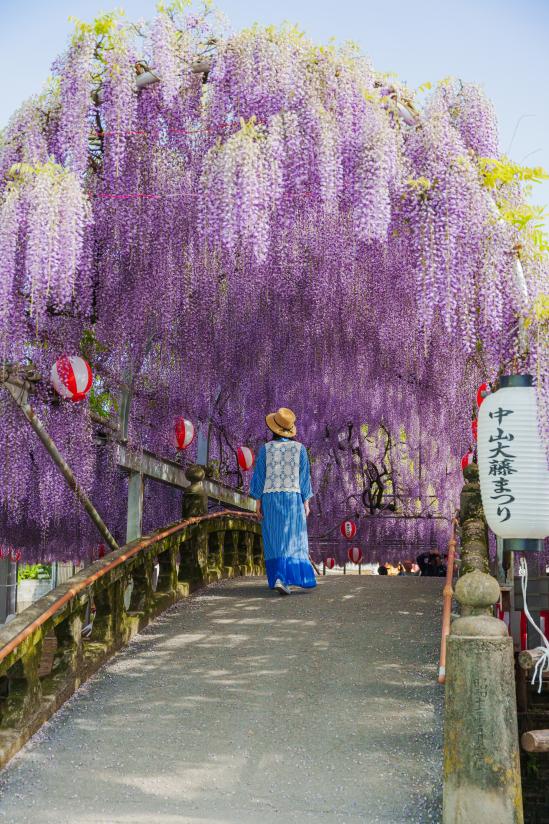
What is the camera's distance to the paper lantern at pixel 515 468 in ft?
16.9

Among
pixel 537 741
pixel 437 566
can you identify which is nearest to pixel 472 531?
pixel 537 741

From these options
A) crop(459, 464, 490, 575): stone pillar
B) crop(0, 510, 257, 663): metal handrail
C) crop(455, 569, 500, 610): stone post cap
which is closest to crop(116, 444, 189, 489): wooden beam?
crop(0, 510, 257, 663): metal handrail

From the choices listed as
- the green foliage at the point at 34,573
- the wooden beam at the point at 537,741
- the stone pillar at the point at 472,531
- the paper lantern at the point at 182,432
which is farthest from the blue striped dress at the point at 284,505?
the green foliage at the point at 34,573

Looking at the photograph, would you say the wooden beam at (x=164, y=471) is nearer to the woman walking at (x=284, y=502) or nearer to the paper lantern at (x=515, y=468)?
the woman walking at (x=284, y=502)

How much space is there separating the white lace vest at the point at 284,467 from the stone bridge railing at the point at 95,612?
98cm

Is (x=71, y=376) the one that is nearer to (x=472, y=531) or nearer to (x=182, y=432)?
(x=182, y=432)

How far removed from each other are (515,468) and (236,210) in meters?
2.76

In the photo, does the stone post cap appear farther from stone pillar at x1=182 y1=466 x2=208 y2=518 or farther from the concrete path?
stone pillar at x1=182 y1=466 x2=208 y2=518

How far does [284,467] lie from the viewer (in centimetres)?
819

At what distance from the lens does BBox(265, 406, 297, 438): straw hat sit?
8.23 m

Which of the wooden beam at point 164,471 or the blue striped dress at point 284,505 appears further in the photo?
the wooden beam at point 164,471

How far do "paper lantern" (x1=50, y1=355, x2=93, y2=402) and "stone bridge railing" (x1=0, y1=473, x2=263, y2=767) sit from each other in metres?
1.38

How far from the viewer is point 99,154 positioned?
24.3ft

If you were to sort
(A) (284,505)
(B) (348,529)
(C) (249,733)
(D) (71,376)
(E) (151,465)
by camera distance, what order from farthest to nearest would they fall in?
1. (B) (348,529)
2. (E) (151,465)
3. (A) (284,505)
4. (D) (71,376)
5. (C) (249,733)
